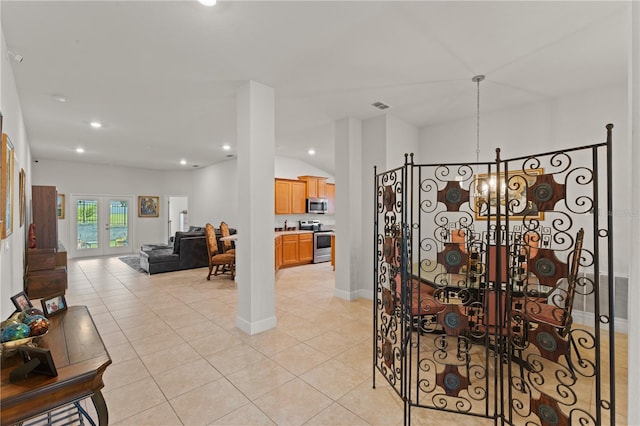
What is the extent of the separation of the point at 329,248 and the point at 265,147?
17.7ft

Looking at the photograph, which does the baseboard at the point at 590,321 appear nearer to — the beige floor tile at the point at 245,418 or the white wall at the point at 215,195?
the beige floor tile at the point at 245,418

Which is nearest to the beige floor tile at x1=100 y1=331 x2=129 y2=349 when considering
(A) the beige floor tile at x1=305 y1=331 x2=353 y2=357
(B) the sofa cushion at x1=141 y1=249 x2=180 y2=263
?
(A) the beige floor tile at x1=305 y1=331 x2=353 y2=357

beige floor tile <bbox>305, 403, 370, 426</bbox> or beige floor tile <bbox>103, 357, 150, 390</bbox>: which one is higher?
beige floor tile <bbox>103, 357, 150, 390</bbox>

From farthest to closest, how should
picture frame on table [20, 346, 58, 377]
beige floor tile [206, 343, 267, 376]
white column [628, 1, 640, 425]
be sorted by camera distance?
1. beige floor tile [206, 343, 267, 376]
2. picture frame on table [20, 346, 58, 377]
3. white column [628, 1, 640, 425]

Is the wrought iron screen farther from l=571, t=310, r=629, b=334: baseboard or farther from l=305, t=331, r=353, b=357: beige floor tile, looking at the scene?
l=305, t=331, r=353, b=357: beige floor tile

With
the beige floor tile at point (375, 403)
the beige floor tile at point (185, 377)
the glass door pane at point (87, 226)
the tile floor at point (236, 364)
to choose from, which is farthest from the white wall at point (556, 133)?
the glass door pane at point (87, 226)

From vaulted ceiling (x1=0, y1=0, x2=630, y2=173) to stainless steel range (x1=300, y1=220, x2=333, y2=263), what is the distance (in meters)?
4.00

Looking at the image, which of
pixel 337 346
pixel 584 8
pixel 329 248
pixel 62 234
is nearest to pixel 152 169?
pixel 62 234

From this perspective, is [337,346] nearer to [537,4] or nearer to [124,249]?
[537,4]

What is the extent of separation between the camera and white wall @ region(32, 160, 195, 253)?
28.2 ft

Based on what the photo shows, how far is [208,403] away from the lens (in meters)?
2.19

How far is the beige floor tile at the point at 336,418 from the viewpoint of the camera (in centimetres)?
199

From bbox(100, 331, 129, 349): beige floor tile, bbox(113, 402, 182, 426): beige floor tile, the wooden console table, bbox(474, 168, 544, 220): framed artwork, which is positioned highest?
bbox(474, 168, 544, 220): framed artwork

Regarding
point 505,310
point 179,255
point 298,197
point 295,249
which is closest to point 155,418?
point 505,310
